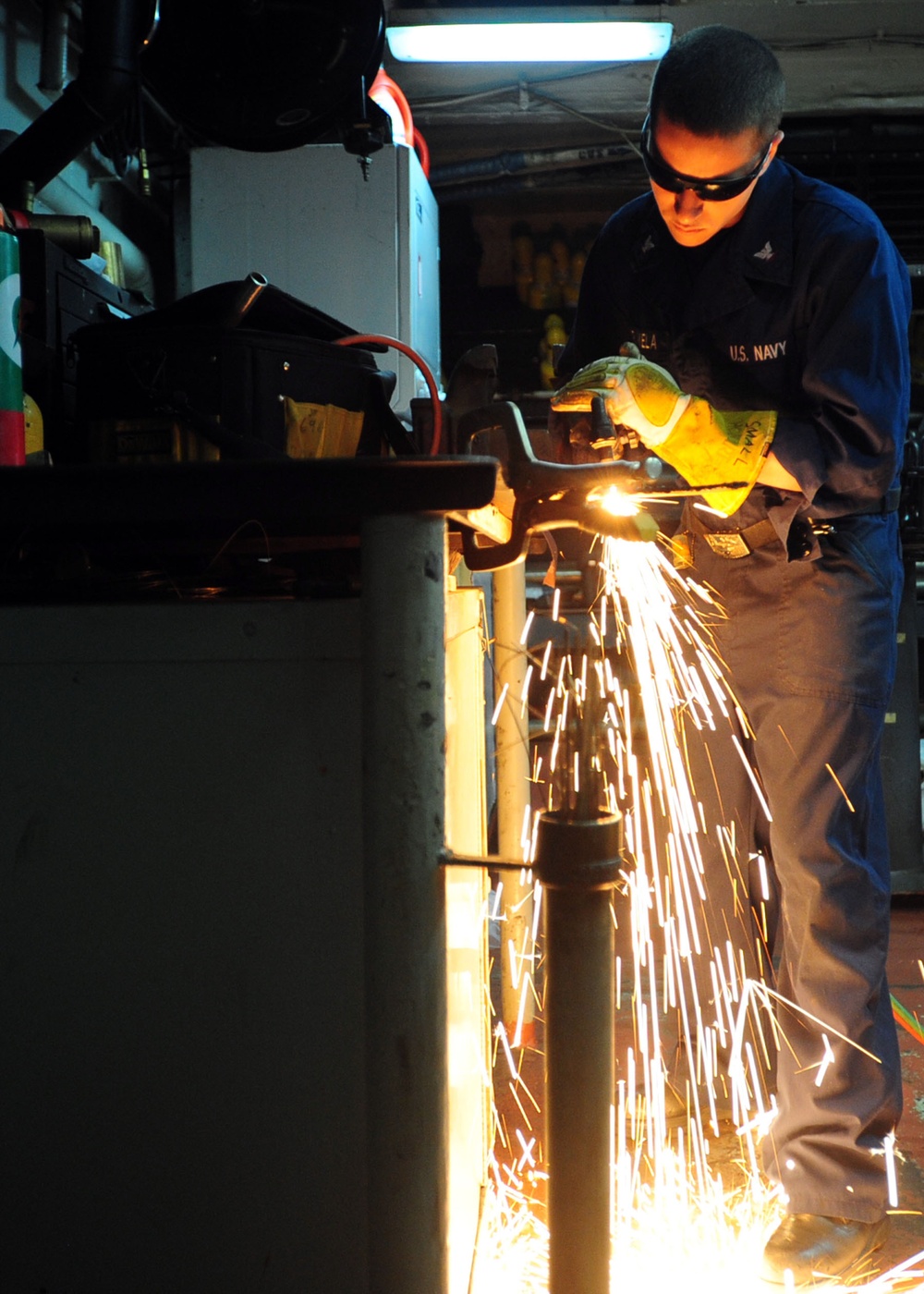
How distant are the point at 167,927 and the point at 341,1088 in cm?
22

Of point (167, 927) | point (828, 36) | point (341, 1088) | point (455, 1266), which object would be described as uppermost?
point (828, 36)

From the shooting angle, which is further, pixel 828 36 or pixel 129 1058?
pixel 828 36

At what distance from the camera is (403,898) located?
0.85 metres

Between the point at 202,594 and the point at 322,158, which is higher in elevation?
the point at 322,158

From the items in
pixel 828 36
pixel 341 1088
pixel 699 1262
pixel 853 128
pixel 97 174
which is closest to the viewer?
pixel 341 1088

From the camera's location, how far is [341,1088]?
0.96 m

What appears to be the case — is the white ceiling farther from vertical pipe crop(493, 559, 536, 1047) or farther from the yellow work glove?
the yellow work glove

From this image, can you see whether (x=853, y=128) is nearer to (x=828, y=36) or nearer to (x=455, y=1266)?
(x=828, y=36)

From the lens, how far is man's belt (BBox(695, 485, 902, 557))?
1722mm

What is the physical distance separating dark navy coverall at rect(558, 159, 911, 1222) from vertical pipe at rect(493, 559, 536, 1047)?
26.6 inches

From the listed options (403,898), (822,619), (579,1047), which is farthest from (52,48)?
(579,1047)

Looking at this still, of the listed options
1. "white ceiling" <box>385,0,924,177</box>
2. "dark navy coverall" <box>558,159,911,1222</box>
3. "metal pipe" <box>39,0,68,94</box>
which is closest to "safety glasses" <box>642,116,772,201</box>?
"dark navy coverall" <box>558,159,911,1222</box>

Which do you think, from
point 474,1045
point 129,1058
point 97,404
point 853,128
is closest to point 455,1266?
point 474,1045

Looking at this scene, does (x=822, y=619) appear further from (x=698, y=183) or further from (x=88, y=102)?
(x=88, y=102)
